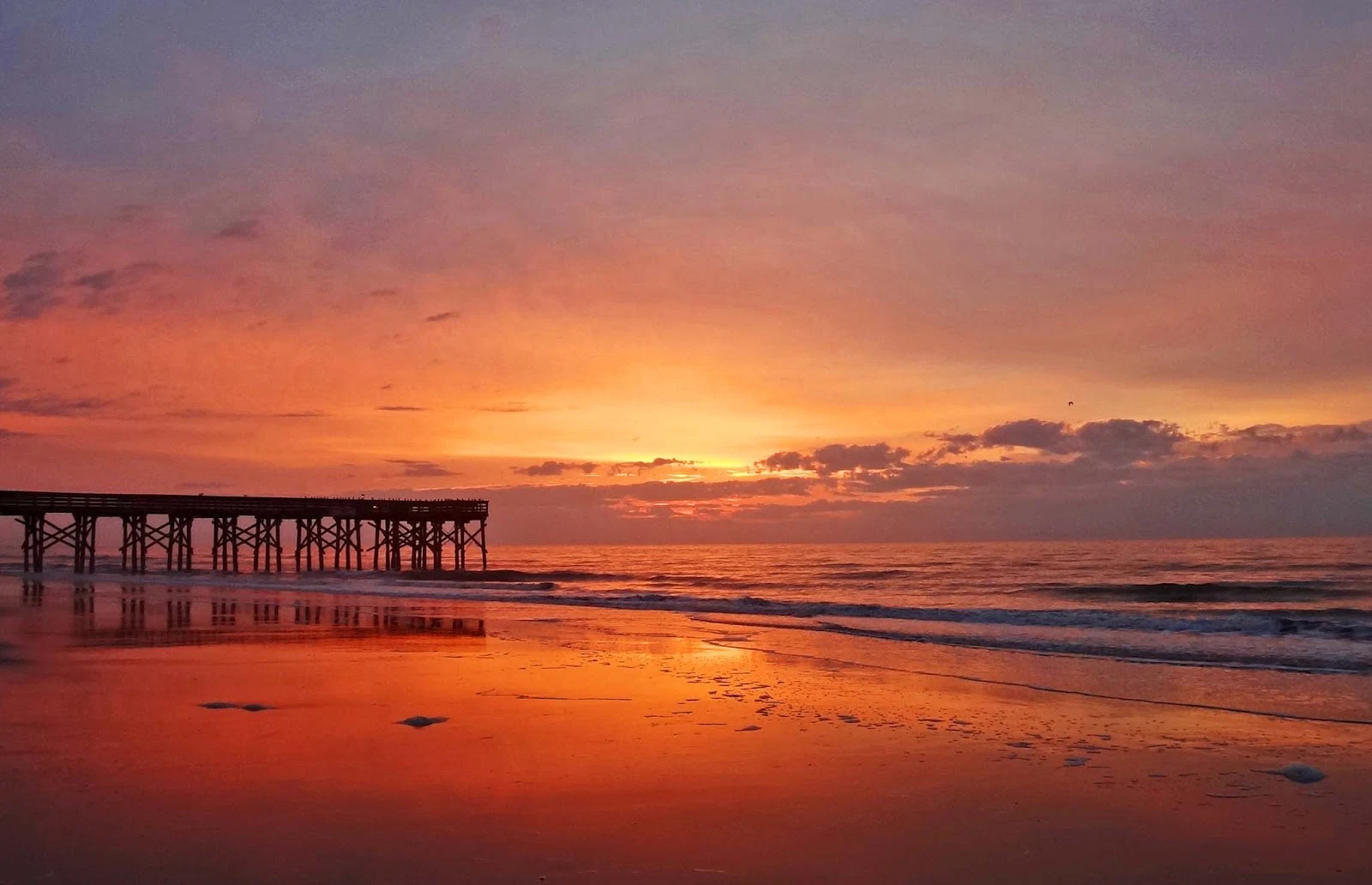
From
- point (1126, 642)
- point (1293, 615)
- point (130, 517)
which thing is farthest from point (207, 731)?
point (130, 517)

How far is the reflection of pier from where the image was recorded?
63.1 feet

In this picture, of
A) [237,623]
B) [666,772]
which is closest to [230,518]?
[237,623]

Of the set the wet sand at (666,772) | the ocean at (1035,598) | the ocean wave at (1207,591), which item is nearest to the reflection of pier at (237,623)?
the wet sand at (666,772)

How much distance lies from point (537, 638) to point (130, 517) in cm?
4442

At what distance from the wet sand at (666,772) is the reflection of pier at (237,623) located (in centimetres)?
343

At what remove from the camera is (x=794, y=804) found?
23.5 feet

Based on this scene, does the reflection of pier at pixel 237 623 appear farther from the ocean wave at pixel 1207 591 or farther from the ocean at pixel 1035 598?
the ocean wave at pixel 1207 591

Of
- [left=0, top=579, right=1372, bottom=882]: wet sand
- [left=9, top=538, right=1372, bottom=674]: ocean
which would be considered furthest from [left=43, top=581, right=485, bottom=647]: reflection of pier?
[left=9, top=538, right=1372, bottom=674]: ocean

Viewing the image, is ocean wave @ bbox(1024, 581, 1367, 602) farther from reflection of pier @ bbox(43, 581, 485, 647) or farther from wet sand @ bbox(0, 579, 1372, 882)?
reflection of pier @ bbox(43, 581, 485, 647)

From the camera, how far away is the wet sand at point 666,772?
5941 millimetres

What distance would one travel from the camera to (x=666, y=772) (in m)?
8.12

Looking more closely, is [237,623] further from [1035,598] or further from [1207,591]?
[1207,591]

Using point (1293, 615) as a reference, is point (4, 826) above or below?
above

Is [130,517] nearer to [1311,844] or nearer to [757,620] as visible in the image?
[757,620]
